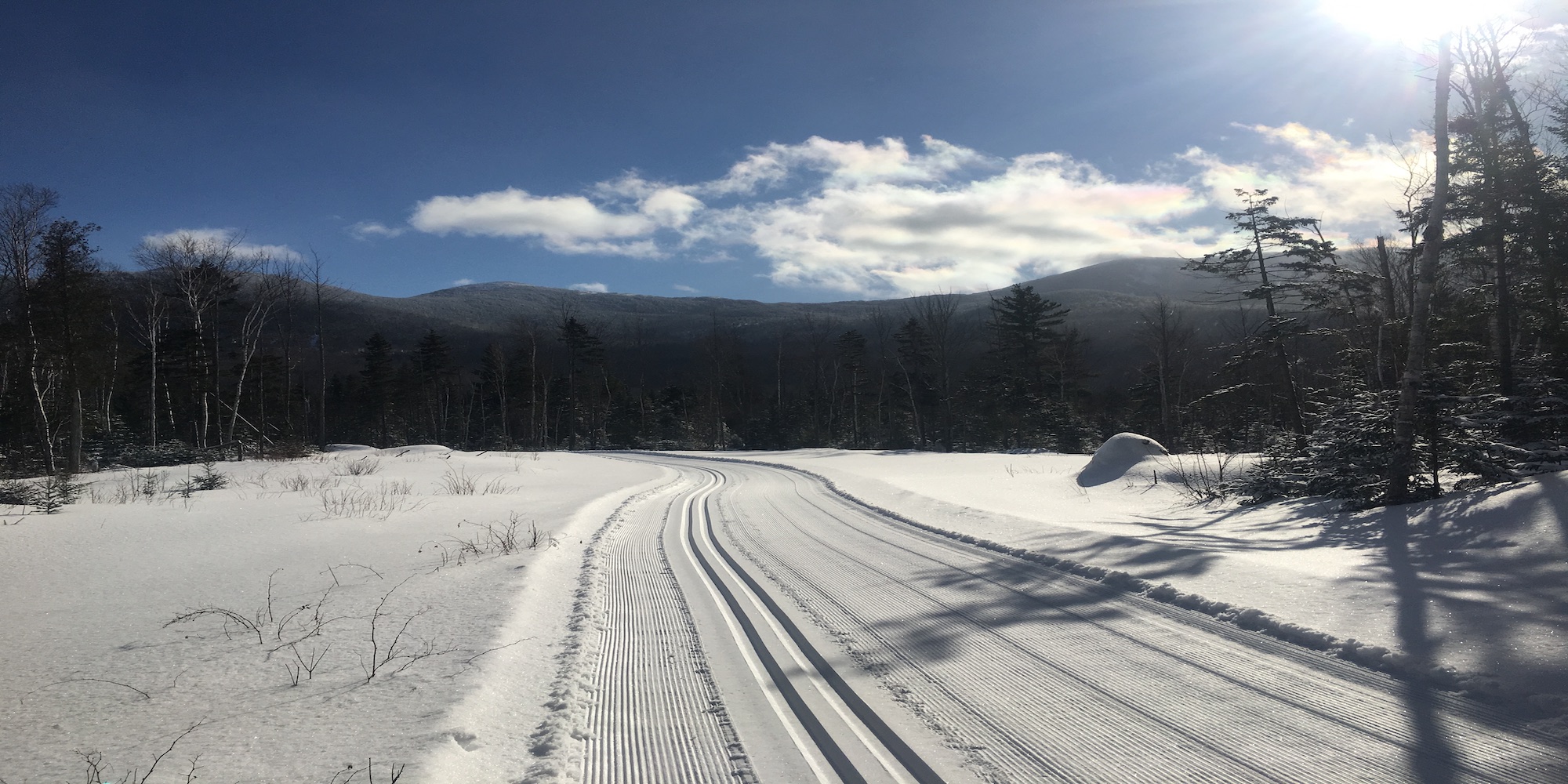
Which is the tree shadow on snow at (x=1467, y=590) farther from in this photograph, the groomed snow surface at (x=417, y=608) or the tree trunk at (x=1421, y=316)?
the tree trunk at (x=1421, y=316)

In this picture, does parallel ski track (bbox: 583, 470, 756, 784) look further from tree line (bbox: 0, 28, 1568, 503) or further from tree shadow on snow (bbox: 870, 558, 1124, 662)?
tree line (bbox: 0, 28, 1568, 503)

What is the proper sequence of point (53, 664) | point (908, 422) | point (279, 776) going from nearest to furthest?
1. point (279, 776)
2. point (53, 664)
3. point (908, 422)

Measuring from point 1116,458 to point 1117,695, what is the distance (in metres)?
15.0

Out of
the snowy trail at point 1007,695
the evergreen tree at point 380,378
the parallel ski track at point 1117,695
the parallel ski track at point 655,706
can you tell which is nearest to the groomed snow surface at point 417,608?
the parallel ski track at point 655,706

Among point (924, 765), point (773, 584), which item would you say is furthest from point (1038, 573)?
point (924, 765)

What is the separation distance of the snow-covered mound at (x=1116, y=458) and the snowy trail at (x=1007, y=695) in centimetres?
1145

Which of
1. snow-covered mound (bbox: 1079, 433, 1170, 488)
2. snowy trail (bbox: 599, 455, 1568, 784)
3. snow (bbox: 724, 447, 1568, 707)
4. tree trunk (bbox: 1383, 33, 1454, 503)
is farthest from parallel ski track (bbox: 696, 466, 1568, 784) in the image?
snow-covered mound (bbox: 1079, 433, 1170, 488)

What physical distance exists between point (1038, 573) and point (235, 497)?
530 inches

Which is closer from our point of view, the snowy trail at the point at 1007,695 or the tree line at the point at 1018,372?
the snowy trail at the point at 1007,695

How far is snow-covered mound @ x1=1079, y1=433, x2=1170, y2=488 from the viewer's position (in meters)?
16.2

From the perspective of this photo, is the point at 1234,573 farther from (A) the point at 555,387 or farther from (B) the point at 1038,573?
(A) the point at 555,387

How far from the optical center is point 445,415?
59094 millimetres

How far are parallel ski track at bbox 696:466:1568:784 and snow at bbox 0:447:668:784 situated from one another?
223cm

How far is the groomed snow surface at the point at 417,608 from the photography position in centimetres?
297
